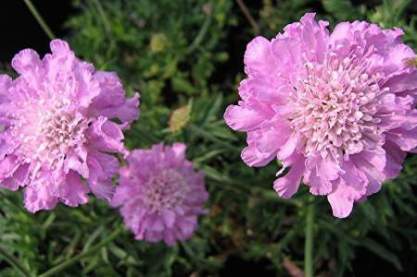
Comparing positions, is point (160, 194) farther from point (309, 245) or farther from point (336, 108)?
point (336, 108)

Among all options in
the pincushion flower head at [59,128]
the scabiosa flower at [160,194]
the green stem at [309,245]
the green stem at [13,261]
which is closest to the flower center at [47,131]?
the pincushion flower head at [59,128]

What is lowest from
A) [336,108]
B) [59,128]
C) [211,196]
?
[211,196]

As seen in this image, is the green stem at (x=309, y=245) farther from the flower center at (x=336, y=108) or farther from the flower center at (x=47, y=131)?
the flower center at (x=47, y=131)

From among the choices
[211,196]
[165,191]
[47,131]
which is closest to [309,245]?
[165,191]

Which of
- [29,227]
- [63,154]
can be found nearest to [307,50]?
[63,154]

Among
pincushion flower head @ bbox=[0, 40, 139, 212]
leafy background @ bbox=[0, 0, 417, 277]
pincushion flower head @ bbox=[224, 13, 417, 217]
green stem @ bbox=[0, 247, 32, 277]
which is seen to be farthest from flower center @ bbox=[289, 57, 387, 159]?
green stem @ bbox=[0, 247, 32, 277]

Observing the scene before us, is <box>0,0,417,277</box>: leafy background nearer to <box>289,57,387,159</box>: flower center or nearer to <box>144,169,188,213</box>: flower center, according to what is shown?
<box>144,169,188,213</box>: flower center
